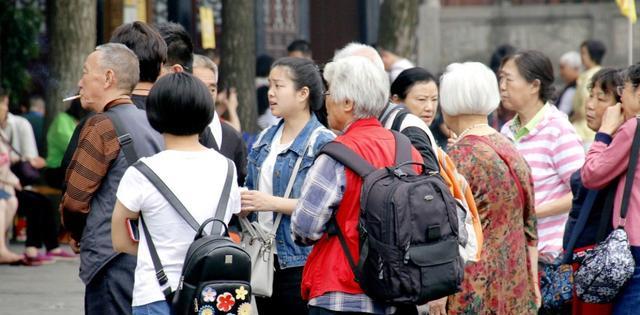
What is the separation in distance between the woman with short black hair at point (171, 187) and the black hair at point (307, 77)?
63.5 inches

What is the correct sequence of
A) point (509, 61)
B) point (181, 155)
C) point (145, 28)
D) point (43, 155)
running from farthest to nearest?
point (43, 155), point (509, 61), point (145, 28), point (181, 155)

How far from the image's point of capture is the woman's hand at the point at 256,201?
251 inches

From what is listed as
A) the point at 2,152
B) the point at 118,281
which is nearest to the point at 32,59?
the point at 2,152

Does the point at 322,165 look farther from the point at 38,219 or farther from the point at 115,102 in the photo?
the point at 38,219

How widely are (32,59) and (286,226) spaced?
13033 millimetres

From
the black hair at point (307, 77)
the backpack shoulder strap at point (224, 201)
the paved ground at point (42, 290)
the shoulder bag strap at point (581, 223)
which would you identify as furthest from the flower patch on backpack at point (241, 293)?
the paved ground at point (42, 290)

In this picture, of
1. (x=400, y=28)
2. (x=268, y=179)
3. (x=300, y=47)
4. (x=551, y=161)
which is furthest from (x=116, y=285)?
(x=400, y=28)

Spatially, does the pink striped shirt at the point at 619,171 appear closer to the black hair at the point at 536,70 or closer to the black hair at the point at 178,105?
the black hair at the point at 536,70

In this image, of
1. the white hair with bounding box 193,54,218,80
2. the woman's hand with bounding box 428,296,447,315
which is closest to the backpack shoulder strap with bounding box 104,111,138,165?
the woman's hand with bounding box 428,296,447,315

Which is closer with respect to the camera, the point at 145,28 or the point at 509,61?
the point at 145,28

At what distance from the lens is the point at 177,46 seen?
693 centimetres

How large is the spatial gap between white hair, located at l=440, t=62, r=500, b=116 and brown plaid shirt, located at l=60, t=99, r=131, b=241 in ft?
6.06

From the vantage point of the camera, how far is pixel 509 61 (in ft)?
26.3

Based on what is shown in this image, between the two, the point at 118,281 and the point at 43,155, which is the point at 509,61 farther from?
the point at 43,155
